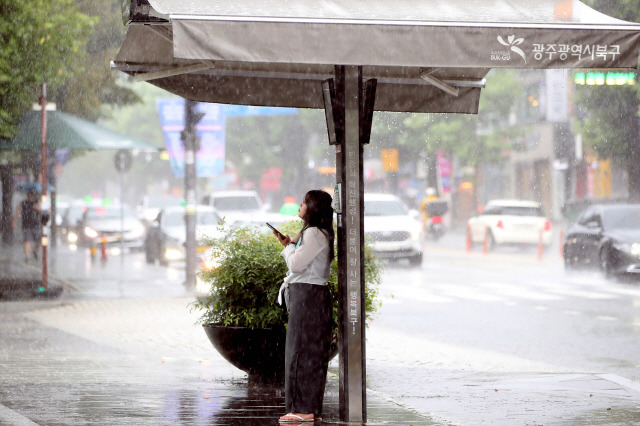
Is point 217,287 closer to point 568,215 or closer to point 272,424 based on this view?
point 272,424

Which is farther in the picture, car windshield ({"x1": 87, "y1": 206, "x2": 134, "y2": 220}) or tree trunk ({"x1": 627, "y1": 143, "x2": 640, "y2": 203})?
car windshield ({"x1": 87, "y1": 206, "x2": 134, "y2": 220})

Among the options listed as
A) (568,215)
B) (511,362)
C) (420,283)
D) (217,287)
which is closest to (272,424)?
(217,287)

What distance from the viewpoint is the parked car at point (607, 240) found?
21625 millimetres

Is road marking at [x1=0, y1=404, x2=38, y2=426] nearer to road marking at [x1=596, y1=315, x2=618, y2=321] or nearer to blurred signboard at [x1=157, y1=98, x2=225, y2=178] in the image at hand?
road marking at [x1=596, y1=315, x2=618, y2=321]

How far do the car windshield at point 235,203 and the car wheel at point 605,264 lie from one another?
1283cm

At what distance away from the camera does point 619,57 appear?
6641 mm

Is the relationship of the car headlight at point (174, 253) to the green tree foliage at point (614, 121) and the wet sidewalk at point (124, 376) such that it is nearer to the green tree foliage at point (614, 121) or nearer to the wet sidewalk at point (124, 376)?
the wet sidewalk at point (124, 376)

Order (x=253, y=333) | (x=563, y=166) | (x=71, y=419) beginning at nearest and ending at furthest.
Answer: (x=71, y=419) → (x=253, y=333) → (x=563, y=166)

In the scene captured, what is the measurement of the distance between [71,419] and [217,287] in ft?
7.30

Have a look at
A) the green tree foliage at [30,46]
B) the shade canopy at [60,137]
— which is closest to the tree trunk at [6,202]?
the shade canopy at [60,137]

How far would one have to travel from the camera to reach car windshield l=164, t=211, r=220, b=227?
28641 mm

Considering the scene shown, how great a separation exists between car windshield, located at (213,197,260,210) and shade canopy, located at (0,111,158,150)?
10869 mm

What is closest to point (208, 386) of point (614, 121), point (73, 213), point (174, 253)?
point (174, 253)

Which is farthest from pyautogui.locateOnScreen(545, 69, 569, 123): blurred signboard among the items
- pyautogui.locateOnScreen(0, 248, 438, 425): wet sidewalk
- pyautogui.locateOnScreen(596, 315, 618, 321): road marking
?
pyautogui.locateOnScreen(0, 248, 438, 425): wet sidewalk
